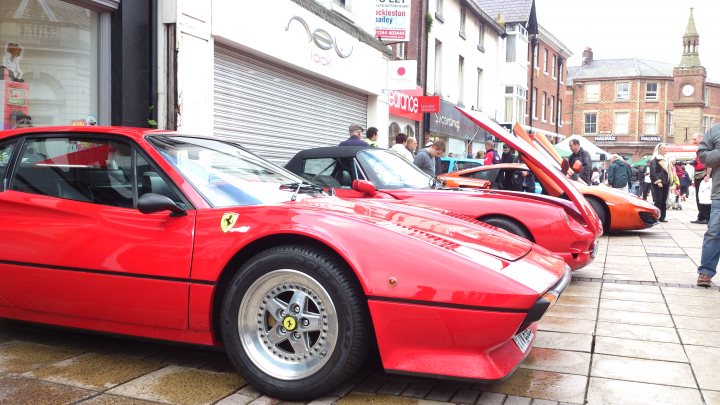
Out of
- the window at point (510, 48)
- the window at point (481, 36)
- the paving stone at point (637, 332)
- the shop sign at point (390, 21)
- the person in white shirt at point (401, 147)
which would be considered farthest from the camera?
the window at point (510, 48)

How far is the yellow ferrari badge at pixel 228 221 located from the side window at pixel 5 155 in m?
1.57

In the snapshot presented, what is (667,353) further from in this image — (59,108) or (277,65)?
(277,65)

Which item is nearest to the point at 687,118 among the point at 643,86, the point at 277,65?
the point at 643,86

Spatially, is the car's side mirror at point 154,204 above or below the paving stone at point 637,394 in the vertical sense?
above

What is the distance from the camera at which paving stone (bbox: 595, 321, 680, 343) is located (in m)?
4.00

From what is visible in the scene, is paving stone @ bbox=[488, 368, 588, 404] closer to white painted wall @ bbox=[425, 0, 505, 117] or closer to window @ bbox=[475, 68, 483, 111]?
white painted wall @ bbox=[425, 0, 505, 117]

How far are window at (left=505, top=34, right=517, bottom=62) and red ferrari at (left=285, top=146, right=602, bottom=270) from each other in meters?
25.3

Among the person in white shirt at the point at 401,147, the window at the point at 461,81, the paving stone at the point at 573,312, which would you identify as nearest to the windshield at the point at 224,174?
the paving stone at the point at 573,312

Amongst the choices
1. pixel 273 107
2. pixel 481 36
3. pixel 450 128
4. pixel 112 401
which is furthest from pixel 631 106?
pixel 112 401

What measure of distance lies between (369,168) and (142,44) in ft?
12.0

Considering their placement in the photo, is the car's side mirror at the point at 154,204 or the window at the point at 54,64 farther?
the window at the point at 54,64

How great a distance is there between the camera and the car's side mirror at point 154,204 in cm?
303

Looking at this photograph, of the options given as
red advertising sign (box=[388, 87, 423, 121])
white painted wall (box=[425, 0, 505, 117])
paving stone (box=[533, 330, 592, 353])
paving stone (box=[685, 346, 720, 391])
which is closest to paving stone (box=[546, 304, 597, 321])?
paving stone (box=[533, 330, 592, 353])

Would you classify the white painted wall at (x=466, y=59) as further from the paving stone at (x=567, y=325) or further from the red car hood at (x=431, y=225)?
the red car hood at (x=431, y=225)
